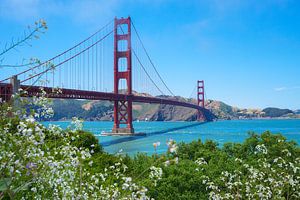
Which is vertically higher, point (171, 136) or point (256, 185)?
point (256, 185)

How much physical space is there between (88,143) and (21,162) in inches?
383

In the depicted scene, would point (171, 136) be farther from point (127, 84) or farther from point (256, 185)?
point (256, 185)

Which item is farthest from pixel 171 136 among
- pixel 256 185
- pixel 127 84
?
pixel 256 185

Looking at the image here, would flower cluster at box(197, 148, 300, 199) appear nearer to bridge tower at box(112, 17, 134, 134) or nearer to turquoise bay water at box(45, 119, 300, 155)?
turquoise bay water at box(45, 119, 300, 155)

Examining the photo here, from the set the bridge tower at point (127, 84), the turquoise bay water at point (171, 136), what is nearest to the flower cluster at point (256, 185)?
the turquoise bay water at point (171, 136)

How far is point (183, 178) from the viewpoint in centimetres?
851

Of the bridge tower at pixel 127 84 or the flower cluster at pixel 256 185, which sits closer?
the flower cluster at pixel 256 185

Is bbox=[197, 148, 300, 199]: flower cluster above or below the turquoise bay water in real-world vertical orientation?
above

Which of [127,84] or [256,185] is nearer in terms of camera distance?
[256,185]

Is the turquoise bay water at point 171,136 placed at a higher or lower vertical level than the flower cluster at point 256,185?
lower

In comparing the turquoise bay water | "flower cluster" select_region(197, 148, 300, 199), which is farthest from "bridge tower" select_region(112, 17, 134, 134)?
"flower cluster" select_region(197, 148, 300, 199)

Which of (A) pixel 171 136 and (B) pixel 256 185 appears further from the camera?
(A) pixel 171 136

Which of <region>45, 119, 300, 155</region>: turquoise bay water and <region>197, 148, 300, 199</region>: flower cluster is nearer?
<region>197, 148, 300, 199</region>: flower cluster

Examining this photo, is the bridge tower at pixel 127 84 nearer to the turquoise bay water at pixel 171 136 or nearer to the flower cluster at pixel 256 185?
the turquoise bay water at pixel 171 136
